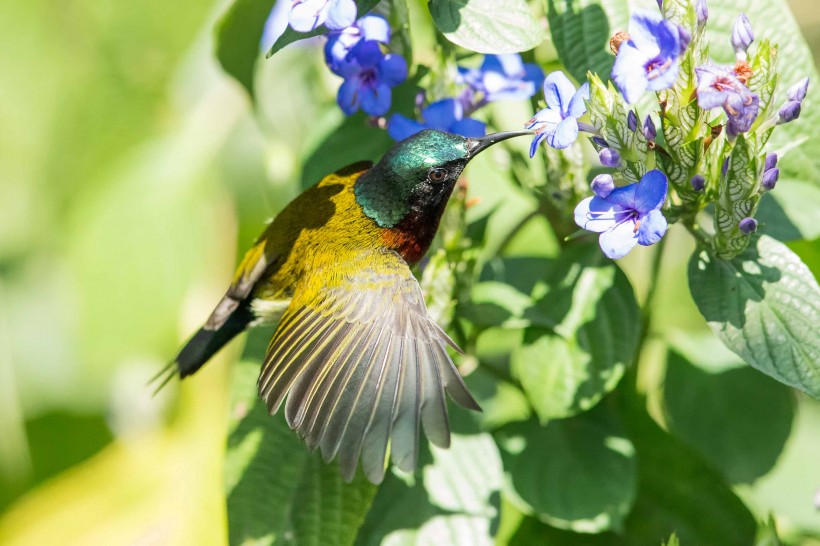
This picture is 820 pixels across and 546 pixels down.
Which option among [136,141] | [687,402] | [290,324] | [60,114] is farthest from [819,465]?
[60,114]

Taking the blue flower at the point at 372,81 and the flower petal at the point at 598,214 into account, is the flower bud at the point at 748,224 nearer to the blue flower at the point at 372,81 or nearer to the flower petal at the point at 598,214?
the flower petal at the point at 598,214

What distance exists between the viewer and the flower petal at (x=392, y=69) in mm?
1595

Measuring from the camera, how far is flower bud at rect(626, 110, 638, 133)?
4.32 ft

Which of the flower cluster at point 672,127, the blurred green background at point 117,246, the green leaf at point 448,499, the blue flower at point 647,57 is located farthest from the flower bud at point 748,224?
the blurred green background at point 117,246

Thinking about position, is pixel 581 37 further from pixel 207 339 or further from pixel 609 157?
pixel 207 339

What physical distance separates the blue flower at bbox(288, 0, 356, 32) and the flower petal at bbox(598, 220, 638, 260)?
1.54ft

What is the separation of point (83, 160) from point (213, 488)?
107 cm

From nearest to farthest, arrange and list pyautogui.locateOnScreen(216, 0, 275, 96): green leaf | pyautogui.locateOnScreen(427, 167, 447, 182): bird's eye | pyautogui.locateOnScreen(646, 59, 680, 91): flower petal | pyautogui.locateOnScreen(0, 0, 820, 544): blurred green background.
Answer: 1. pyautogui.locateOnScreen(646, 59, 680, 91): flower petal
2. pyautogui.locateOnScreen(427, 167, 447, 182): bird's eye
3. pyautogui.locateOnScreen(216, 0, 275, 96): green leaf
4. pyautogui.locateOnScreen(0, 0, 820, 544): blurred green background

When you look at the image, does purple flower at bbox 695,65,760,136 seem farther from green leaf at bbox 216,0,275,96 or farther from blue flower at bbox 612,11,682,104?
green leaf at bbox 216,0,275,96

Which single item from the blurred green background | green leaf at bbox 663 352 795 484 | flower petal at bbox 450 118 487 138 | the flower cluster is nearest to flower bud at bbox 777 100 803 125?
the flower cluster

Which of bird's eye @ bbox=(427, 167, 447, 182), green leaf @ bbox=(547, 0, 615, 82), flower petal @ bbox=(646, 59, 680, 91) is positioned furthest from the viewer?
bird's eye @ bbox=(427, 167, 447, 182)

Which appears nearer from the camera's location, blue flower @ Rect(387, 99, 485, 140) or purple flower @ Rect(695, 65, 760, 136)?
purple flower @ Rect(695, 65, 760, 136)

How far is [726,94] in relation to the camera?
4.01ft

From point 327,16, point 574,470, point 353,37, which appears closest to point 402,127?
point 353,37
